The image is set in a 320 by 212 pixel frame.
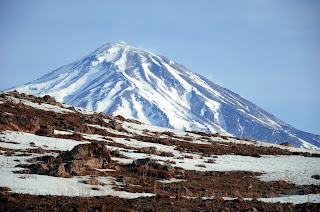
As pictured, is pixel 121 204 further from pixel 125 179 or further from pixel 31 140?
pixel 31 140

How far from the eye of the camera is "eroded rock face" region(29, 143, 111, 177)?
18.0 m

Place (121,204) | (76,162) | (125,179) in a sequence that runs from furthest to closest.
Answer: (76,162) → (125,179) → (121,204)

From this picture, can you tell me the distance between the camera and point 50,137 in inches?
1223

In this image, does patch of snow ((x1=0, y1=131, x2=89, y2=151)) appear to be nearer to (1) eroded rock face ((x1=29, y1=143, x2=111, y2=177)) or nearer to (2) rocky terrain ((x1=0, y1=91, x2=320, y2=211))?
(2) rocky terrain ((x1=0, y1=91, x2=320, y2=211))

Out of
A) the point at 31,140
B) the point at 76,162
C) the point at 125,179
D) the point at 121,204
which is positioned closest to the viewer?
the point at 121,204

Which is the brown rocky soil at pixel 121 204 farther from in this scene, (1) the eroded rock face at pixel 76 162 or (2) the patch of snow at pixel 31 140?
(2) the patch of snow at pixel 31 140

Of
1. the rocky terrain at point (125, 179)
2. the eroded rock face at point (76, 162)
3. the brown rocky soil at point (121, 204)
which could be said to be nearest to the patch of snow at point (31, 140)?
the rocky terrain at point (125, 179)

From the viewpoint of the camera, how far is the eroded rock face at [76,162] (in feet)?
59.2

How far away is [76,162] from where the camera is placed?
770 inches

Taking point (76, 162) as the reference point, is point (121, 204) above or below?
below

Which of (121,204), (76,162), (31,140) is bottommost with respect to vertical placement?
(121,204)

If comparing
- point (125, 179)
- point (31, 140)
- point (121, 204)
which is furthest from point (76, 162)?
point (31, 140)

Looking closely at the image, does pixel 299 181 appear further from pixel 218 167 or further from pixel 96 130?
pixel 96 130

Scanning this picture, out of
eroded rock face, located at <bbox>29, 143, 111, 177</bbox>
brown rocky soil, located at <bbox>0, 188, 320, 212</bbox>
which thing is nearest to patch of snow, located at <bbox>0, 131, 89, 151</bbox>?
eroded rock face, located at <bbox>29, 143, 111, 177</bbox>
